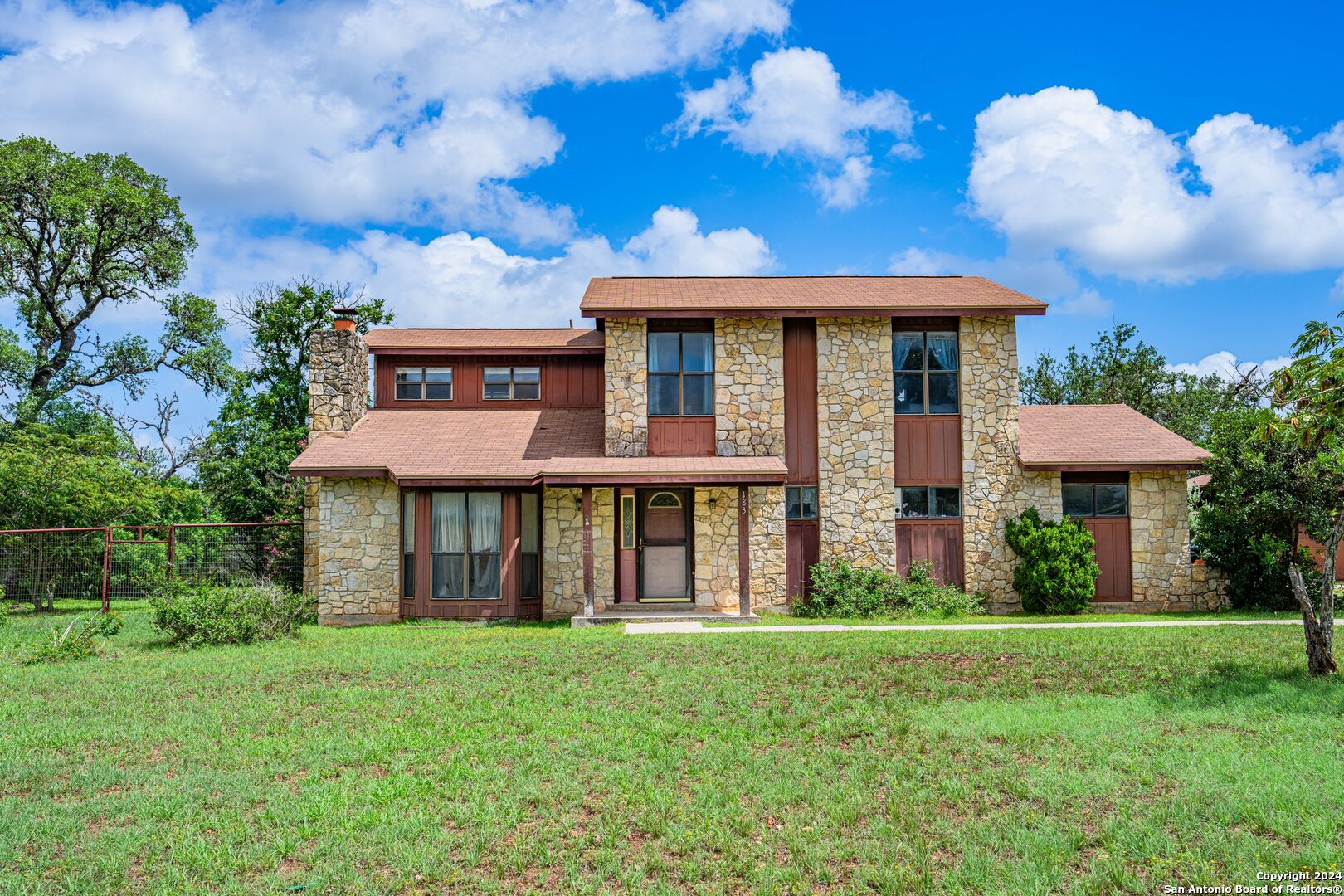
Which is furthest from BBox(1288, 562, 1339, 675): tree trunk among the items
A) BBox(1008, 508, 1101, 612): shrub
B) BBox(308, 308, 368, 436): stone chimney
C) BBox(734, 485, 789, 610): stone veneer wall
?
BBox(308, 308, 368, 436): stone chimney

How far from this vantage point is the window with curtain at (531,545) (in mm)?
16391

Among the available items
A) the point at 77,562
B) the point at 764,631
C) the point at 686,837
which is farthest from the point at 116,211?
the point at 686,837

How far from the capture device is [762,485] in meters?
16.0

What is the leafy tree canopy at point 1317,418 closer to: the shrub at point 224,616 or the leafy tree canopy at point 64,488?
the shrub at point 224,616

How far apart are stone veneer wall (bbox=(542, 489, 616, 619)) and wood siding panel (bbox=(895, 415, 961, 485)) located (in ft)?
19.0

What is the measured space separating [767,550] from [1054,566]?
5.27 metres

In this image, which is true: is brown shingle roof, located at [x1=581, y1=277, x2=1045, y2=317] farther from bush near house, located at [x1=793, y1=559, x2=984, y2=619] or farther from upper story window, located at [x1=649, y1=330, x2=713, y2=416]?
bush near house, located at [x1=793, y1=559, x2=984, y2=619]

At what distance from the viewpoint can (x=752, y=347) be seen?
17.1 m

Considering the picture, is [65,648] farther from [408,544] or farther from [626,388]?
[626,388]

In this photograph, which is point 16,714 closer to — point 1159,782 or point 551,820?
point 551,820

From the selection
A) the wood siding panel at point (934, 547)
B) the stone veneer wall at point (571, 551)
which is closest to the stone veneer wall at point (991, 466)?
the wood siding panel at point (934, 547)

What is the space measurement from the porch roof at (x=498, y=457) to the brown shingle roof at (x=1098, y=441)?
17.9 ft

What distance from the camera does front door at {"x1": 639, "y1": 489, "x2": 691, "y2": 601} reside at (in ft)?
55.4

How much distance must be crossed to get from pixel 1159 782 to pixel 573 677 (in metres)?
5.99
